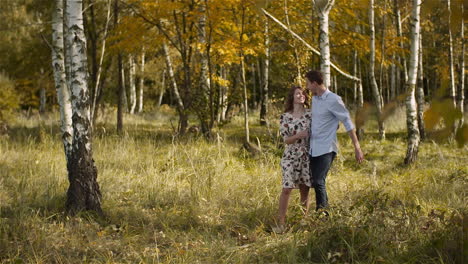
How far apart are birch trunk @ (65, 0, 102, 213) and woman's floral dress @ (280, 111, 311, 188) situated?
2105 mm

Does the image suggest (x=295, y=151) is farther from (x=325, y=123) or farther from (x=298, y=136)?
(x=325, y=123)

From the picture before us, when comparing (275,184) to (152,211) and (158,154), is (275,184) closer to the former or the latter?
(152,211)

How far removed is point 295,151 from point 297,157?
0.07 m

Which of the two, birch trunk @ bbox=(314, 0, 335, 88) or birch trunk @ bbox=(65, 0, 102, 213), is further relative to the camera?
birch trunk @ bbox=(314, 0, 335, 88)

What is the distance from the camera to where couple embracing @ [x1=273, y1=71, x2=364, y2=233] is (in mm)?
4754

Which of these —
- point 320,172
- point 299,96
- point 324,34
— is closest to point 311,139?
point 320,172

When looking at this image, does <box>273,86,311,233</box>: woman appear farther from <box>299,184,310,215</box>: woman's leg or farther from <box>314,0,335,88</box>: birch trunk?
<box>314,0,335,88</box>: birch trunk

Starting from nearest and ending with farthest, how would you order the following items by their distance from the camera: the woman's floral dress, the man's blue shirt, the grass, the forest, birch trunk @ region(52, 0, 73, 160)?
the forest < the grass < the man's blue shirt < the woman's floral dress < birch trunk @ region(52, 0, 73, 160)

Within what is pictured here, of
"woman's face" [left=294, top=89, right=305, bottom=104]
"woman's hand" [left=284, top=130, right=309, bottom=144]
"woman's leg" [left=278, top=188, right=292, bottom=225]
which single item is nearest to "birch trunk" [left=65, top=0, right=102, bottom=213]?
"woman's leg" [left=278, top=188, right=292, bottom=225]

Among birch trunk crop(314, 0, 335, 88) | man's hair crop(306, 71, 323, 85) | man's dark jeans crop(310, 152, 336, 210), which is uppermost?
birch trunk crop(314, 0, 335, 88)

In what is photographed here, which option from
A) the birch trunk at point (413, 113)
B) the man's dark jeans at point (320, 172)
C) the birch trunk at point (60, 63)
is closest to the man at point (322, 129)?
the man's dark jeans at point (320, 172)

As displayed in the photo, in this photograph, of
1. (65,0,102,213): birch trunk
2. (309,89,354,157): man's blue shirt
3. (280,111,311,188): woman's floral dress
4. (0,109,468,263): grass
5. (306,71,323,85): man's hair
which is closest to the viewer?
(0,109,468,263): grass

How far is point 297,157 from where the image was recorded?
16.4ft

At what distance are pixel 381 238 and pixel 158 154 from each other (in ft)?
19.3
